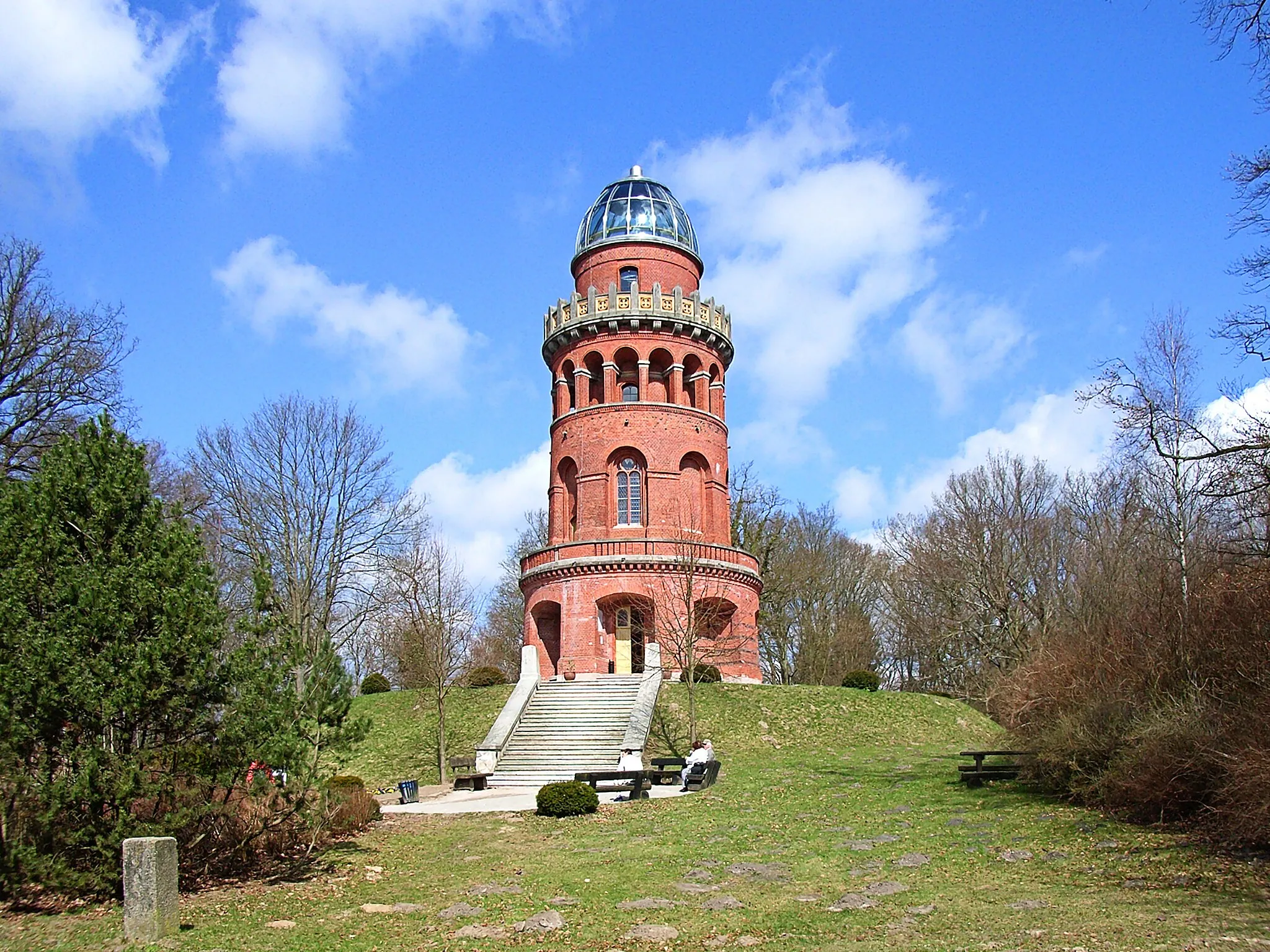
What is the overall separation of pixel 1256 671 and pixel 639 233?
2832 centimetres

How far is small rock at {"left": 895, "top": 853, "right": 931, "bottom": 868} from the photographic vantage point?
12.3 m

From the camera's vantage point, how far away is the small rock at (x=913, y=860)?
12265 millimetres

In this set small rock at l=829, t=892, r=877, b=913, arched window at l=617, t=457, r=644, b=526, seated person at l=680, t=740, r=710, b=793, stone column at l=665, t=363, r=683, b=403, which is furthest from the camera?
stone column at l=665, t=363, r=683, b=403

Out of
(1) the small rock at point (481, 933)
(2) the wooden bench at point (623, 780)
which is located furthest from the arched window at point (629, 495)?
(1) the small rock at point (481, 933)

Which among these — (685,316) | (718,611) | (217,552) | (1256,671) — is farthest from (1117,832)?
(217,552)

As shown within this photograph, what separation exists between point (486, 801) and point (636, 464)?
16076 millimetres

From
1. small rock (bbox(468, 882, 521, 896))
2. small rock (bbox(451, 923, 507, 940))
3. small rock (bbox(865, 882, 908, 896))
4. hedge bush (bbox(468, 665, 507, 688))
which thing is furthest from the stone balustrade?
small rock (bbox(451, 923, 507, 940))

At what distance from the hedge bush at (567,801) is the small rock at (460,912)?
250 inches

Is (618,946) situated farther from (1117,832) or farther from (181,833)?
(1117,832)

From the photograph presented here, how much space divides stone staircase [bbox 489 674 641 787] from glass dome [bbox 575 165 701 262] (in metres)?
16.4

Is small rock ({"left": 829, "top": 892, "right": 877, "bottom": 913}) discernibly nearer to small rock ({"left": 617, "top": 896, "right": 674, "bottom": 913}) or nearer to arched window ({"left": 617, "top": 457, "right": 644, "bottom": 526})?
small rock ({"left": 617, "top": 896, "right": 674, "bottom": 913})

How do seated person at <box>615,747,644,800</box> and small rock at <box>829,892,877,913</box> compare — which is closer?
small rock at <box>829,892,877,913</box>

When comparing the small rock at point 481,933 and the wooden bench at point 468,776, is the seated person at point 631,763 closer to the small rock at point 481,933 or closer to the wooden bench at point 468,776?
the wooden bench at point 468,776

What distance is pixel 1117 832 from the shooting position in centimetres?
1273
